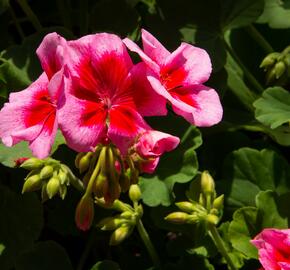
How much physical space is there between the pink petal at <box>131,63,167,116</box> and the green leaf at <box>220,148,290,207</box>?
0.69 metres

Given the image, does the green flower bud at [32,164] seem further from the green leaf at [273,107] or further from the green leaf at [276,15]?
→ the green leaf at [276,15]

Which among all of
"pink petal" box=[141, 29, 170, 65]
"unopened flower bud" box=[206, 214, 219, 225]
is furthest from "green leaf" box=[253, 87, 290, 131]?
"pink petal" box=[141, 29, 170, 65]

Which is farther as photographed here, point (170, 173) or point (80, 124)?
point (170, 173)

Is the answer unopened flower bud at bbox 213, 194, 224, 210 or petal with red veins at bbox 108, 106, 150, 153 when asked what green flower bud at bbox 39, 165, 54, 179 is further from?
unopened flower bud at bbox 213, 194, 224, 210

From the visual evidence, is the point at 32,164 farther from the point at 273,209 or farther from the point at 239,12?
the point at 239,12

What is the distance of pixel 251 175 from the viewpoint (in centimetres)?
197

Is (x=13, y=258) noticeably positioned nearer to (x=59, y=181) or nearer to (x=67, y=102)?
(x=59, y=181)

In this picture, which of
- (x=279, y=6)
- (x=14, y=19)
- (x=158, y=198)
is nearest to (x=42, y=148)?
(x=158, y=198)

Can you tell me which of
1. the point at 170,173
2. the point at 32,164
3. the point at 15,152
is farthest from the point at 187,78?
the point at 15,152

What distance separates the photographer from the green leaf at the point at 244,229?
5.79ft

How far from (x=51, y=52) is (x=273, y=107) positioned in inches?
30.4

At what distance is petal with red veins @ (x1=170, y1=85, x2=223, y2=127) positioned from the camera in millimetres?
1332

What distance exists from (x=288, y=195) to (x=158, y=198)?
1.10 ft

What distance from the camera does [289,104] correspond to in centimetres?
194
